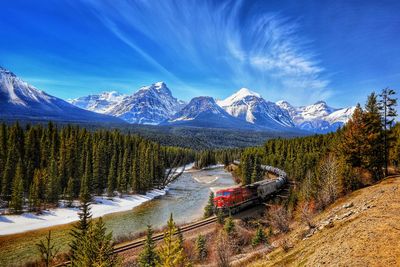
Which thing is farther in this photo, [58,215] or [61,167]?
[61,167]

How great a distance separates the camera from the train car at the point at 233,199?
204 ft

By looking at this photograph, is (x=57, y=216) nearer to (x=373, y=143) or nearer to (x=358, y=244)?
(x=358, y=244)

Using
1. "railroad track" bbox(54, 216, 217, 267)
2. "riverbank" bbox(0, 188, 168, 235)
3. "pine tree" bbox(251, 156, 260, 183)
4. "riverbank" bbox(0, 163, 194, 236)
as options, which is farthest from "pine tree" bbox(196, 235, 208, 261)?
"pine tree" bbox(251, 156, 260, 183)

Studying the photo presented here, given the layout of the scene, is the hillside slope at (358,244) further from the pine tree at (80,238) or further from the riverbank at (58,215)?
the riverbank at (58,215)

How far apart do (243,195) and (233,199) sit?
5482 mm

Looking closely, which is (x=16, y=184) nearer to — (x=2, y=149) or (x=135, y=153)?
(x=2, y=149)

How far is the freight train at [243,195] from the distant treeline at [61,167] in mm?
32768

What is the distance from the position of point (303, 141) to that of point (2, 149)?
116 meters

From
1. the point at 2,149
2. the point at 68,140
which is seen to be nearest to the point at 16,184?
the point at 2,149

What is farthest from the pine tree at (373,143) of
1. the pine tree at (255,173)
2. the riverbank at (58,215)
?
the riverbank at (58,215)

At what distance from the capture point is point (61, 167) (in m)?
81.2

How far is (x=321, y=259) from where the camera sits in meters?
21.0

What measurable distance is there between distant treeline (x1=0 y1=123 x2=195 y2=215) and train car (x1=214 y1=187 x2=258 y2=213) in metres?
32.2

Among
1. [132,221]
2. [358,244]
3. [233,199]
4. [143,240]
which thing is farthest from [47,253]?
[233,199]
